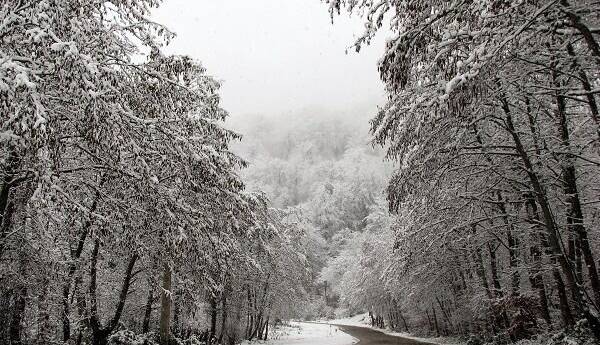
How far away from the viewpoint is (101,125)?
5098 mm

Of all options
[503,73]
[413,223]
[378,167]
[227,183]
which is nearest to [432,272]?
[413,223]

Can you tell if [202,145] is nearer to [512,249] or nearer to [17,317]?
[17,317]

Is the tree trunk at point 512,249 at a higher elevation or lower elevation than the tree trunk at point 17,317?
higher

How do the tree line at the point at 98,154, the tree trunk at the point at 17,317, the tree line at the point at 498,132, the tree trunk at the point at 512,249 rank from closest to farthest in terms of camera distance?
the tree line at the point at 98,154
the tree line at the point at 498,132
the tree trunk at the point at 17,317
the tree trunk at the point at 512,249

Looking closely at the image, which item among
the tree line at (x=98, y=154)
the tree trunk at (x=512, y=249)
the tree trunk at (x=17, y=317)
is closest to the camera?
the tree line at (x=98, y=154)

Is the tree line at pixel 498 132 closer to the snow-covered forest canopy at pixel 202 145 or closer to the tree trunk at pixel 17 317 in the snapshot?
the snow-covered forest canopy at pixel 202 145

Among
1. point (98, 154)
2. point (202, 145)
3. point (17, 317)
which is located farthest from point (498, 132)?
point (17, 317)

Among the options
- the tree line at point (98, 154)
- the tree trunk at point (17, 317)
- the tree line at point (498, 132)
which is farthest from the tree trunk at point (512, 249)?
the tree trunk at point (17, 317)

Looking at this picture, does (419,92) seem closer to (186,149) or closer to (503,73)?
(503,73)

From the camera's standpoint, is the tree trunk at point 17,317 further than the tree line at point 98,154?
Yes

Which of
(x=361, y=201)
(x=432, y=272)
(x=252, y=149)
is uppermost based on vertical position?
(x=252, y=149)

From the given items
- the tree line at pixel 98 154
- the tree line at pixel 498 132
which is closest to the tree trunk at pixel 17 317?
the tree line at pixel 98 154

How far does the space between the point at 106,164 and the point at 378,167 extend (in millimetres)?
93103

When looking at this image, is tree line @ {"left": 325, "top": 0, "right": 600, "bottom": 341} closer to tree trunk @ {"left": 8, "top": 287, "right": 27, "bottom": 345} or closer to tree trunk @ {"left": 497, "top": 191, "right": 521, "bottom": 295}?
tree trunk @ {"left": 497, "top": 191, "right": 521, "bottom": 295}
